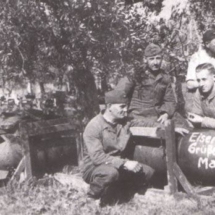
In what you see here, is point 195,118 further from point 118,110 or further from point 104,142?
point 104,142

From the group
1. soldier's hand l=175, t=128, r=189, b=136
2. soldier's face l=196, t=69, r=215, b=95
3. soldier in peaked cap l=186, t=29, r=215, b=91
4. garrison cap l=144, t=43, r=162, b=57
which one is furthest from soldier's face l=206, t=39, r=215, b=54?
soldier's hand l=175, t=128, r=189, b=136

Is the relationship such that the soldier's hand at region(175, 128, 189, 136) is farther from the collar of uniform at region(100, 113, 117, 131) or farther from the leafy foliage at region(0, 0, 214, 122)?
the leafy foliage at region(0, 0, 214, 122)

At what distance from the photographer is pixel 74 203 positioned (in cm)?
564

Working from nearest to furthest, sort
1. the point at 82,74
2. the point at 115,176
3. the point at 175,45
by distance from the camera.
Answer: the point at 115,176 < the point at 82,74 < the point at 175,45

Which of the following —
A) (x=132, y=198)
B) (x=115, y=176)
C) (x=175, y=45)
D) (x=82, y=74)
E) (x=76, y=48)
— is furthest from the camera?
(x=175, y=45)

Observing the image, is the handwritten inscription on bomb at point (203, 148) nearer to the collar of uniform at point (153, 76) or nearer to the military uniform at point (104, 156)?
the military uniform at point (104, 156)

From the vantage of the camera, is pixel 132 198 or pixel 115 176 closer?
pixel 115 176

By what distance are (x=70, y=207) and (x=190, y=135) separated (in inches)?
68.2

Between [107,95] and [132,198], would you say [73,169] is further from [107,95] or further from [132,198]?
[107,95]

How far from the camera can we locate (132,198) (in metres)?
5.77


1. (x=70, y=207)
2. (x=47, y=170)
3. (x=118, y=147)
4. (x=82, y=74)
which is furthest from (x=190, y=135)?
(x=47, y=170)

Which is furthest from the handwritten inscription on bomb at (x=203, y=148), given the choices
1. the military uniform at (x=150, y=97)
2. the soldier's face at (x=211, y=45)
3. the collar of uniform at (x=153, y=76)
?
the soldier's face at (x=211, y=45)

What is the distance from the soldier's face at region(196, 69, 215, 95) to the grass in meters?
1.38

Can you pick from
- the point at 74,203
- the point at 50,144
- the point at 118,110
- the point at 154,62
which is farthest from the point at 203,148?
the point at 50,144
